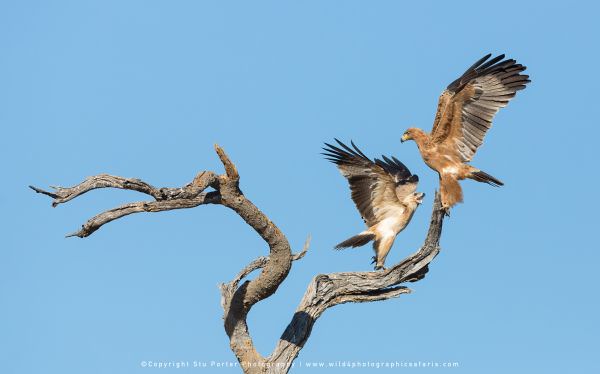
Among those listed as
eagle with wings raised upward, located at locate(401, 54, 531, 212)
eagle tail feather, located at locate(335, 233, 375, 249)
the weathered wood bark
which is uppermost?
eagle with wings raised upward, located at locate(401, 54, 531, 212)

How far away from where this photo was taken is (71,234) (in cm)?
891

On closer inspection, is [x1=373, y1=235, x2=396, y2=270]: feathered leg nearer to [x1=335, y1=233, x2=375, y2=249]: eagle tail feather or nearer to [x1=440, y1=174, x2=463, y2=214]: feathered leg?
[x1=335, y1=233, x2=375, y2=249]: eagle tail feather

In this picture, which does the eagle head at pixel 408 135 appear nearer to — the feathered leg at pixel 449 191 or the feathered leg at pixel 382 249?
the feathered leg at pixel 449 191

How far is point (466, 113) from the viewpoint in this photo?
11508 millimetres

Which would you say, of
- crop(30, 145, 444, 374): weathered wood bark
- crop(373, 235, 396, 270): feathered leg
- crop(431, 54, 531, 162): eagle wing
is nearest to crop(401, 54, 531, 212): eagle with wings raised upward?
crop(431, 54, 531, 162): eagle wing

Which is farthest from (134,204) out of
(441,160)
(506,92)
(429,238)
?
(506,92)

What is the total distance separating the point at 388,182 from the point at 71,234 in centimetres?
428

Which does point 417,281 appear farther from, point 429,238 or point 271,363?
point 271,363

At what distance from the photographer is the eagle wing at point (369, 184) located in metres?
11.4

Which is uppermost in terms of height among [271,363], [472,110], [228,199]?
[472,110]

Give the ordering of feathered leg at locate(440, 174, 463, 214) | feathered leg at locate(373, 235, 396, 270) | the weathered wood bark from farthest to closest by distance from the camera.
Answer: feathered leg at locate(373, 235, 396, 270)
feathered leg at locate(440, 174, 463, 214)
the weathered wood bark

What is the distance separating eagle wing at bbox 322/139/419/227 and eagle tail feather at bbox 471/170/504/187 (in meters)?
0.98

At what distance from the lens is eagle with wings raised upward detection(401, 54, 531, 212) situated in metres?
11.3

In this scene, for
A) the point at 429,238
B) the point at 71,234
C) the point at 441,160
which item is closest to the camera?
the point at 71,234
